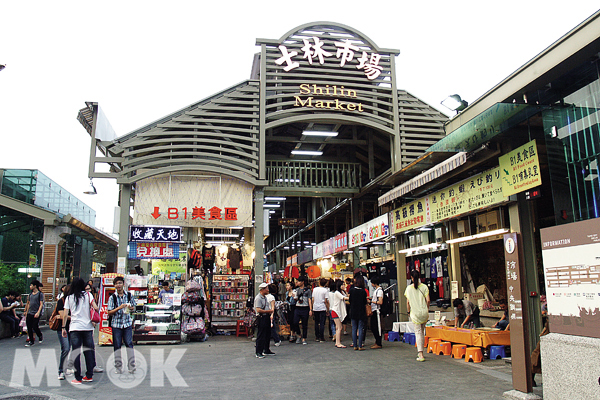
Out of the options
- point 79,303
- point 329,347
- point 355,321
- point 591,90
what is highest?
point 591,90

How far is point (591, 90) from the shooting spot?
635 centimetres

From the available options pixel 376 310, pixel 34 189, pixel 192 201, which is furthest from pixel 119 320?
pixel 34 189

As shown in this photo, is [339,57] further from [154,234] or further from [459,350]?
[459,350]

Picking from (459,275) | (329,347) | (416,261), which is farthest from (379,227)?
(329,347)

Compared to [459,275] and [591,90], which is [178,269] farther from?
[591,90]

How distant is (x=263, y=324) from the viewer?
10.0m

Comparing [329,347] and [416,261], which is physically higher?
[416,261]

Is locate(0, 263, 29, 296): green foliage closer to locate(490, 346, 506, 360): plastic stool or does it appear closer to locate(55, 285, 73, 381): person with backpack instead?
locate(55, 285, 73, 381): person with backpack

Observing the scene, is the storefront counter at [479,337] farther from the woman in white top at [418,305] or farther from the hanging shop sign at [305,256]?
the hanging shop sign at [305,256]

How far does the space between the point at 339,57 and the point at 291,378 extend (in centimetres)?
1084

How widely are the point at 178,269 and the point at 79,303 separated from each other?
1002 cm

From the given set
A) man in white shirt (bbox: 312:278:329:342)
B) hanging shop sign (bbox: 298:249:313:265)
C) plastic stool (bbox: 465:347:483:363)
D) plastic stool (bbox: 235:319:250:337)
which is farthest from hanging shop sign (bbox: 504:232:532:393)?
hanging shop sign (bbox: 298:249:313:265)

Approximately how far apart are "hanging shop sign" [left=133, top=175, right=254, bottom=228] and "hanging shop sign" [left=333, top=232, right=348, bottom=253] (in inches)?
179

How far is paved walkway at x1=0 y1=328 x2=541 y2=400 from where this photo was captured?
21.2 ft
